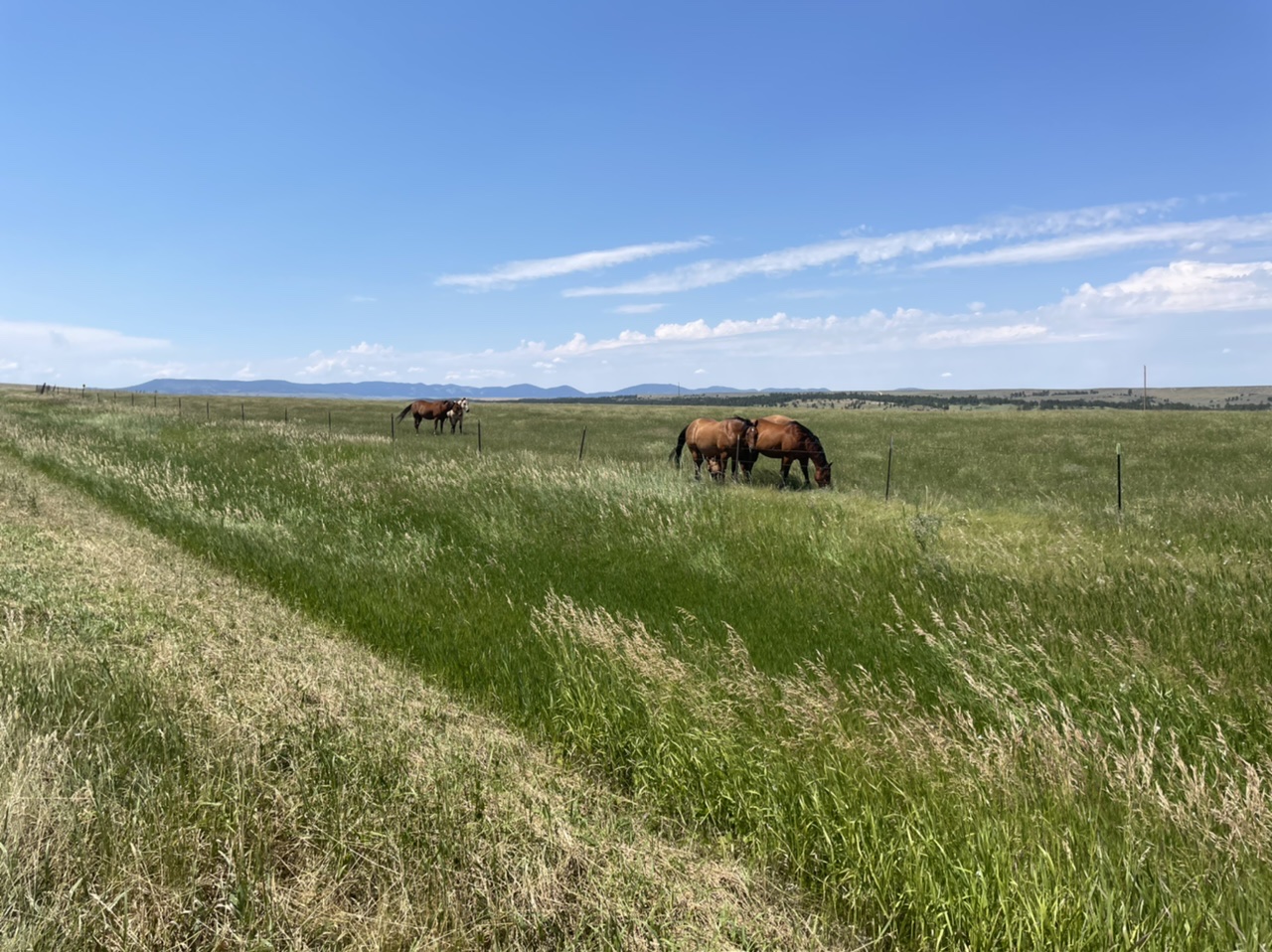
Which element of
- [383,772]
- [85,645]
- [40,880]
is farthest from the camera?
[85,645]

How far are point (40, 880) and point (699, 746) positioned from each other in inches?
119

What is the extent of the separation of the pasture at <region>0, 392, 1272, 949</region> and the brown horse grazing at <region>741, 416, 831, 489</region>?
7.27 metres

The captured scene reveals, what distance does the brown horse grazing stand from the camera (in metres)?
19.6

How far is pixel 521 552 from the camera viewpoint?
890 centimetres

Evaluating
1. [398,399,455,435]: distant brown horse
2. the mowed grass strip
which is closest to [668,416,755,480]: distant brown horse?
the mowed grass strip

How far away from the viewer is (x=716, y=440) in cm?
2150

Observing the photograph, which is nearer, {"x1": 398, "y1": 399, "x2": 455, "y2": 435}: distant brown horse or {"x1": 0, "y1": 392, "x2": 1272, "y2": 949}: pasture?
{"x1": 0, "y1": 392, "x2": 1272, "y2": 949}: pasture

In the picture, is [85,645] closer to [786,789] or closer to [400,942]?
[400,942]

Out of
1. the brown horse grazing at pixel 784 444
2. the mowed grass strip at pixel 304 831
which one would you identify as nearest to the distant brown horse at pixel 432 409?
the brown horse grazing at pixel 784 444

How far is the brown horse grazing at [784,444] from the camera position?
64.4 feet

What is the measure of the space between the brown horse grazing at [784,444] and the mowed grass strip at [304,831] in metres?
16.3

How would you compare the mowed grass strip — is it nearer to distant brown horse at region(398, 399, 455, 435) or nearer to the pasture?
the pasture

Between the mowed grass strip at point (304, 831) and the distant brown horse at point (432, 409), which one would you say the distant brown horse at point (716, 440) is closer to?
the mowed grass strip at point (304, 831)

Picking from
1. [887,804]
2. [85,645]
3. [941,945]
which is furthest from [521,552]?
[941,945]
